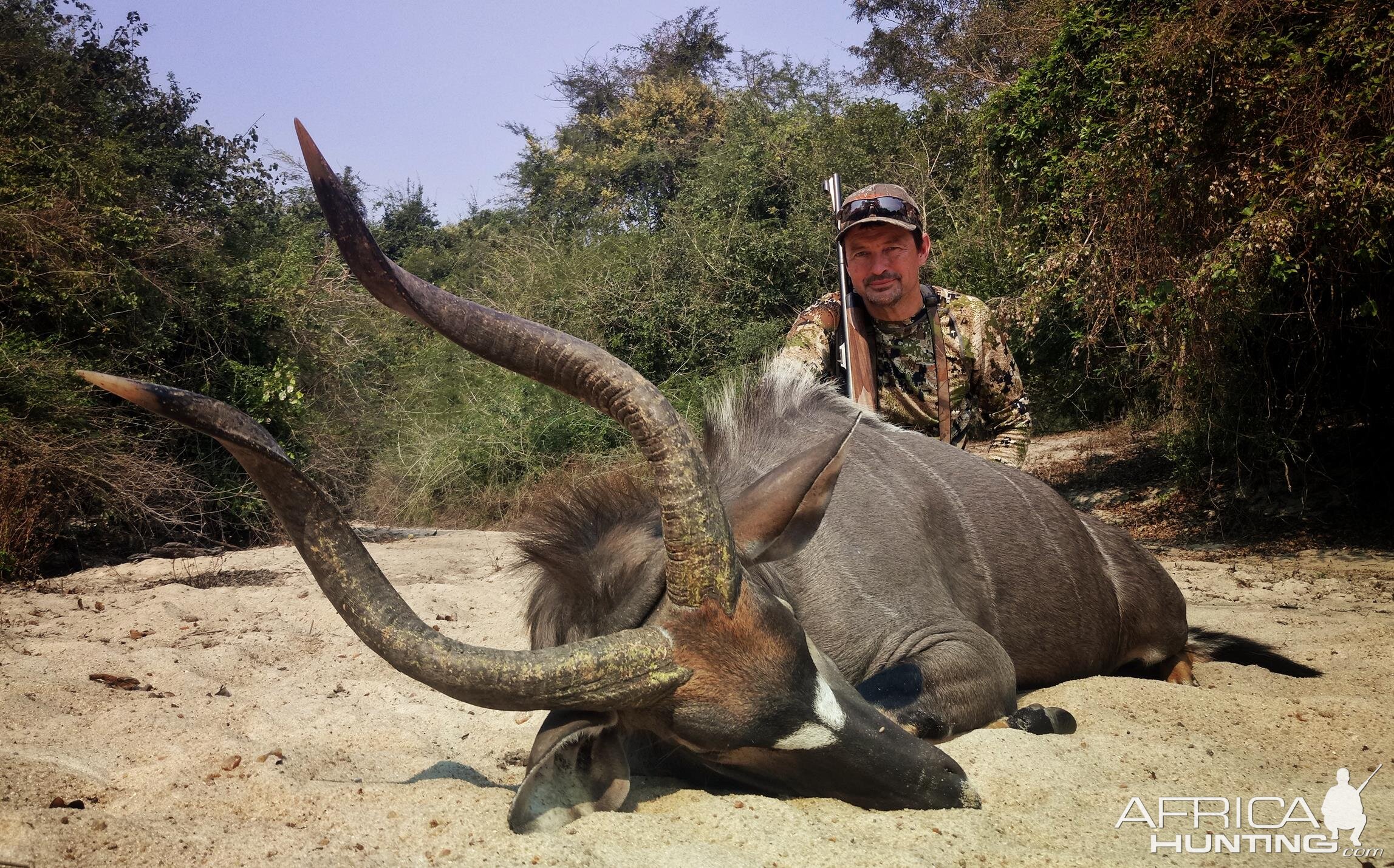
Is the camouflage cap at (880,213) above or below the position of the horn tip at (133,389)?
above

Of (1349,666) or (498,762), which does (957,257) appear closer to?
(1349,666)

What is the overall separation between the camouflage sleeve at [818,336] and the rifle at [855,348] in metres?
0.09

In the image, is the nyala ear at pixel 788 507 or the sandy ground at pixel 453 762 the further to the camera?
the nyala ear at pixel 788 507

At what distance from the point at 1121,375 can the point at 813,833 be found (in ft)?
38.2

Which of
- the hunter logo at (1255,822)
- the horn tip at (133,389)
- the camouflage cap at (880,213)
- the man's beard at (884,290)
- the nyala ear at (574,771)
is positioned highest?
the camouflage cap at (880,213)

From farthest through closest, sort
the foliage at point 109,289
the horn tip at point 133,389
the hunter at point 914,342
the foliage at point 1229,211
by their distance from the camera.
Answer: the foliage at point 109,289 → the foliage at point 1229,211 → the hunter at point 914,342 → the horn tip at point 133,389

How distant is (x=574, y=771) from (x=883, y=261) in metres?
3.80

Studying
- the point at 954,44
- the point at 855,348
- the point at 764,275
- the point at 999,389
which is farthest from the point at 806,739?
the point at 954,44

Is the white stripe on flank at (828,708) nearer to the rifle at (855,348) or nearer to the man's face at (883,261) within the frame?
the rifle at (855,348)

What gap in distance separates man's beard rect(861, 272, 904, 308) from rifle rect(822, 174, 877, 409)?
0.13 metres

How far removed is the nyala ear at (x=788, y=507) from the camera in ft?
9.91

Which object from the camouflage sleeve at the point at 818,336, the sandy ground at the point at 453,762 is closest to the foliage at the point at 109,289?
the sandy ground at the point at 453,762

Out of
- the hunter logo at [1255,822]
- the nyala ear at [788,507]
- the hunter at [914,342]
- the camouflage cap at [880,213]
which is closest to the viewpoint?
the hunter logo at [1255,822]

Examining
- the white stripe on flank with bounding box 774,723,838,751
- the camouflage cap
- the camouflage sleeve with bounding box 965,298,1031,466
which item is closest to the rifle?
A: the camouflage cap
